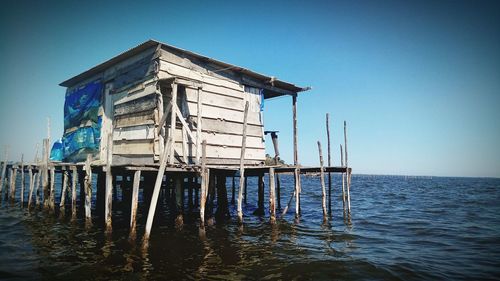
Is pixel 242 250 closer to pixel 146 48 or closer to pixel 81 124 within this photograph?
pixel 146 48

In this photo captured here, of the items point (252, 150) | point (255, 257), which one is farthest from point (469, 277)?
point (252, 150)

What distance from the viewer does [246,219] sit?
1582cm

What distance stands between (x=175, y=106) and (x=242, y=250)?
5.42 meters

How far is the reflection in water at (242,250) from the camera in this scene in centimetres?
767

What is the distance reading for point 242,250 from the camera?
9719 mm

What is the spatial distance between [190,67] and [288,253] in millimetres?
8167

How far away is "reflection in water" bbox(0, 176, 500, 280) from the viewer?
7.67m

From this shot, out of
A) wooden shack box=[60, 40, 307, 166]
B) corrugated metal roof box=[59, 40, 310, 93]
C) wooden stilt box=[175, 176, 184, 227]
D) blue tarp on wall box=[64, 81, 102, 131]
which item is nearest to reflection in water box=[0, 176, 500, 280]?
wooden stilt box=[175, 176, 184, 227]

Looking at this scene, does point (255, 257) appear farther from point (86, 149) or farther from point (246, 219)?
point (86, 149)

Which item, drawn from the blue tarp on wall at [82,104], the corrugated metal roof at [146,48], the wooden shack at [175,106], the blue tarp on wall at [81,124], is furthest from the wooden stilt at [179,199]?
the blue tarp on wall at [82,104]

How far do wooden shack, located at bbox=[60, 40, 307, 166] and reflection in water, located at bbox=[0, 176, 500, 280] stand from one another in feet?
9.82

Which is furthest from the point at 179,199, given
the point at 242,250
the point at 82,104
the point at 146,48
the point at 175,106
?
the point at 82,104

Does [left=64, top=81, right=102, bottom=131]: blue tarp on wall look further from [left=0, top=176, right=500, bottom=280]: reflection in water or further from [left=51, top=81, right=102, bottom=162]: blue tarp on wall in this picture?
[left=0, top=176, right=500, bottom=280]: reflection in water

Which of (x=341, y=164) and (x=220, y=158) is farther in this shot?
(x=341, y=164)
